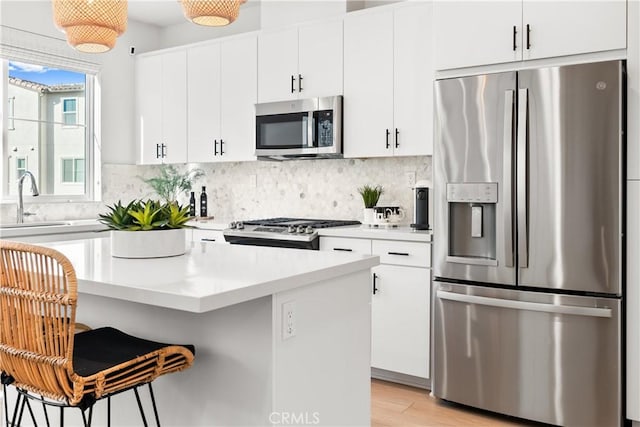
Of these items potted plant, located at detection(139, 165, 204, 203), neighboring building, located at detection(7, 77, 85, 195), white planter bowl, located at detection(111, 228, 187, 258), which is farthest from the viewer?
potted plant, located at detection(139, 165, 204, 203)

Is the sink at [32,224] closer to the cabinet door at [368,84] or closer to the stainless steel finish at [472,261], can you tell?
the cabinet door at [368,84]

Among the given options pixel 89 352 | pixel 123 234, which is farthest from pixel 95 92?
pixel 89 352

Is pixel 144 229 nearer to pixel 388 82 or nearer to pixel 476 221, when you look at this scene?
pixel 476 221

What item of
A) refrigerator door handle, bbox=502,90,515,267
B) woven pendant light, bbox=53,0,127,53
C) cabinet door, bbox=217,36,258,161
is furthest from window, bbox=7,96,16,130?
refrigerator door handle, bbox=502,90,515,267

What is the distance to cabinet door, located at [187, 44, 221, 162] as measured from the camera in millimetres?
4625

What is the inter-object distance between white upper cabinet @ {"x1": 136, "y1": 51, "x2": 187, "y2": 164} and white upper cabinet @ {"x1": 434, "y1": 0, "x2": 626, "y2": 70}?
2.47m

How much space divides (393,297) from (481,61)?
1447 mm

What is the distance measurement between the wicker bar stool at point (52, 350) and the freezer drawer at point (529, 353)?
5.69 ft

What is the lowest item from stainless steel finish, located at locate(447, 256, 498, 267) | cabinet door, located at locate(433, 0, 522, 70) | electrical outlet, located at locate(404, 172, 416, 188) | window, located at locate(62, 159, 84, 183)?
stainless steel finish, located at locate(447, 256, 498, 267)

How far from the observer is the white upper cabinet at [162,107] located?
4840mm

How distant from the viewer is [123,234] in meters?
2.18

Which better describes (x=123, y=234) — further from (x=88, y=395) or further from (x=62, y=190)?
(x=62, y=190)

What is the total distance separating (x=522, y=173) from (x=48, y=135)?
3677 millimetres

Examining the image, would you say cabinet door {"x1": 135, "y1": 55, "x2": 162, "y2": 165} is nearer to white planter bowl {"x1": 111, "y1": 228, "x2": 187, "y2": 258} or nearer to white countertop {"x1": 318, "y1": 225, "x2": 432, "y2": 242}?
white countertop {"x1": 318, "y1": 225, "x2": 432, "y2": 242}
